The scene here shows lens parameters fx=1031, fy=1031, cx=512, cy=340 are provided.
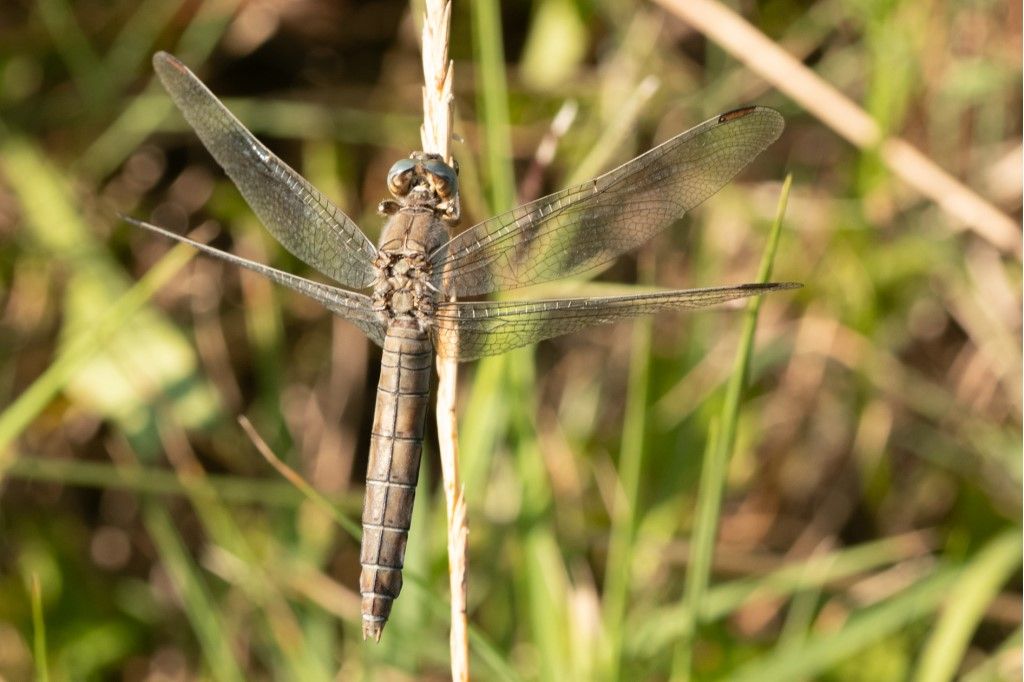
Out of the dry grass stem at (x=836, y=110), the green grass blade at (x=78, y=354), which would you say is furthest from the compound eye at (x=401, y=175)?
the dry grass stem at (x=836, y=110)

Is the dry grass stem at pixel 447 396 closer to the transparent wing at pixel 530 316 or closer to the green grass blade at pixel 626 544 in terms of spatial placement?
the transparent wing at pixel 530 316

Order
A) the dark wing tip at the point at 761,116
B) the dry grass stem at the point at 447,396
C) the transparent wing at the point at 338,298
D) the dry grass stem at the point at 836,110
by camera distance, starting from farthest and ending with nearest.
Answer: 1. the dry grass stem at the point at 836,110
2. the transparent wing at the point at 338,298
3. the dark wing tip at the point at 761,116
4. the dry grass stem at the point at 447,396

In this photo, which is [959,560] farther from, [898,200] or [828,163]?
[828,163]

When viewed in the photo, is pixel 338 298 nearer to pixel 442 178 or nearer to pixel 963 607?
pixel 442 178

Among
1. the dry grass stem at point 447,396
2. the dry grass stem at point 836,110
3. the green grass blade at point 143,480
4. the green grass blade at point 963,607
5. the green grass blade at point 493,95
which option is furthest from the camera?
the dry grass stem at point 836,110

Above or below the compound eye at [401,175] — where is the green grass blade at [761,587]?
below

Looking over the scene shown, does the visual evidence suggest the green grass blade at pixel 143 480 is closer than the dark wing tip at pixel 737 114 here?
No

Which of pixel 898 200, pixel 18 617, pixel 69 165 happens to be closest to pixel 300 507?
pixel 18 617

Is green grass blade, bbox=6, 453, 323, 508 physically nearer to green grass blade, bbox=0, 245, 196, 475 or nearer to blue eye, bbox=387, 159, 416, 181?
green grass blade, bbox=0, 245, 196, 475

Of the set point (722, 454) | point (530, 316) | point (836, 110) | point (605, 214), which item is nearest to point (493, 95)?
point (605, 214)
